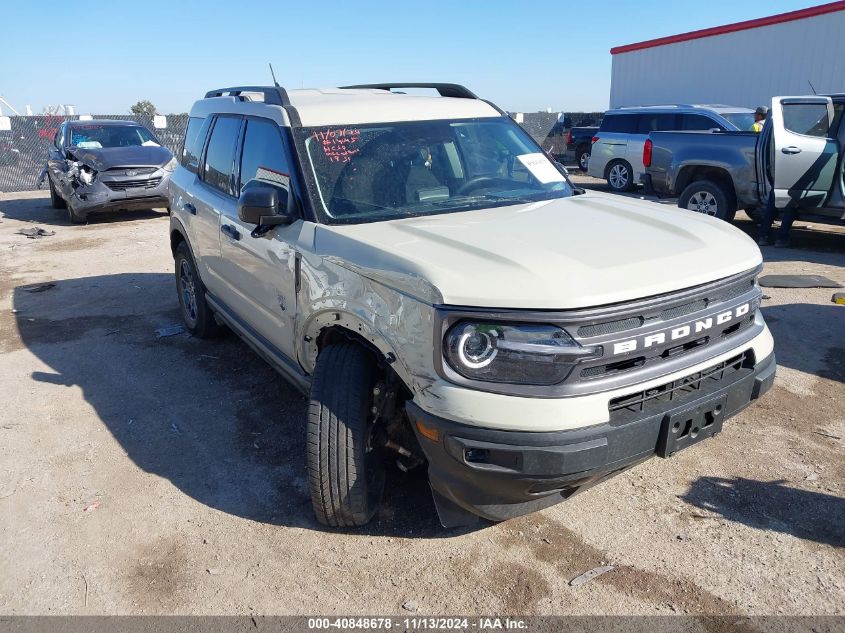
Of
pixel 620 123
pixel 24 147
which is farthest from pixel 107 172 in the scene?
pixel 620 123

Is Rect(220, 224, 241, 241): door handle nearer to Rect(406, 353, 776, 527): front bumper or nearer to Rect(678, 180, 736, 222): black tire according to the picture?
Rect(406, 353, 776, 527): front bumper

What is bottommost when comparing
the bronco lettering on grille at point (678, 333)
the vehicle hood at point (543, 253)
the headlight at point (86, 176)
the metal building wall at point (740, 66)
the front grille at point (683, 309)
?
the headlight at point (86, 176)

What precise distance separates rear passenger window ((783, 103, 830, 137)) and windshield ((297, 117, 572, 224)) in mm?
5870

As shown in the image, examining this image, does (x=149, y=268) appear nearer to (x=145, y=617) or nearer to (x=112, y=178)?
(x=112, y=178)

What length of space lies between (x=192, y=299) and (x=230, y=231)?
1.85m

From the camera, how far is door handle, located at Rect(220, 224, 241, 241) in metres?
4.33

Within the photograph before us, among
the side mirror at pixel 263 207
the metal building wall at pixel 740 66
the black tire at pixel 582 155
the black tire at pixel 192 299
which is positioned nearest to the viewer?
the side mirror at pixel 263 207

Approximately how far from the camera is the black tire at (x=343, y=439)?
10.00 ft

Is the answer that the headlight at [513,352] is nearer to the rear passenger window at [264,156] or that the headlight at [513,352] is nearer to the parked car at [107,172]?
the rear passenger window at [264,156]

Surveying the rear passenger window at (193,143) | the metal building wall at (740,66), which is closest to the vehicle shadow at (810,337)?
the rear passenger window at (193,143)

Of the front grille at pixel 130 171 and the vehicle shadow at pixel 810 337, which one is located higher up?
the front grille at pixel 130 171

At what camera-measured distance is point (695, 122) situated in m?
14.8

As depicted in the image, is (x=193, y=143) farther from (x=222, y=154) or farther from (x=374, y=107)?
(x=374, y=107)

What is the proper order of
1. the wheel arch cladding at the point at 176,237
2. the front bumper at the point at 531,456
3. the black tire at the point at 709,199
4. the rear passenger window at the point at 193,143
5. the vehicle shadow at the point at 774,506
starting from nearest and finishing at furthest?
1. the front bumper at the point at 531,456
2. the vehicle shadow at the point at 774,506
3. the rear passenger window at the point at 193,143
4. the wheel arch cladding at the point at 176,237
5. the black tire at the point at 709,199
